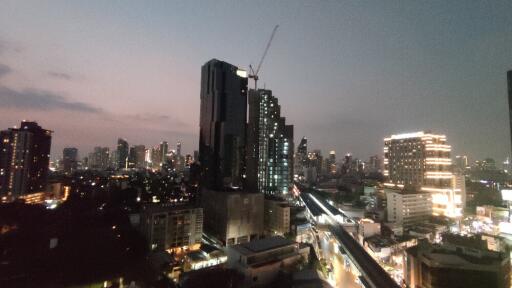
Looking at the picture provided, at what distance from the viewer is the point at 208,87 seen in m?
55.9

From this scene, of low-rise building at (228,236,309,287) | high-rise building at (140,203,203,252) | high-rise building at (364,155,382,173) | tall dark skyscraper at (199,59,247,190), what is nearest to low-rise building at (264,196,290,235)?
low-rise building at (228,236,309,287)

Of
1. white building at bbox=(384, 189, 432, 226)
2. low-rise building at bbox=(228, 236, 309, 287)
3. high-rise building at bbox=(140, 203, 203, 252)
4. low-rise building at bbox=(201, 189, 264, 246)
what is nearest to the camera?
low-rise building at bbox=(228, 236, 309, 287)

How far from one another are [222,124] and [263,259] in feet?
126

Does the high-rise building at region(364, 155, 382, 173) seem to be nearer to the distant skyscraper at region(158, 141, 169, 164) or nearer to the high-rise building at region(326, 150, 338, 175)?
the high-rise building at region(326, 150, 338, 175)

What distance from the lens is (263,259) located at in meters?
19.0

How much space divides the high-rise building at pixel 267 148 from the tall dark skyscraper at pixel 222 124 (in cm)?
200

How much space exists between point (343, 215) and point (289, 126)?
32604mm

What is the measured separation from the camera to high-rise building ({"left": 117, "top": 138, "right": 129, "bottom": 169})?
10931 cm

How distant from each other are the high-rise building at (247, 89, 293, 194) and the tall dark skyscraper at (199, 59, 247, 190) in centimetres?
200

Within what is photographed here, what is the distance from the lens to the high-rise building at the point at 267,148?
2068 inches

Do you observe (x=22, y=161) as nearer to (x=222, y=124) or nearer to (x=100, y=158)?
(x=222, y=124)

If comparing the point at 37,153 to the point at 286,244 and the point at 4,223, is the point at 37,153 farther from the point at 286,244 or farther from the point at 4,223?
the point at 286,244

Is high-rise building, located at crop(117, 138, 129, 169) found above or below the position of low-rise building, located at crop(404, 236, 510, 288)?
above

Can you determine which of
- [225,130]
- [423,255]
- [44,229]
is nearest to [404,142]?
[225,130]
